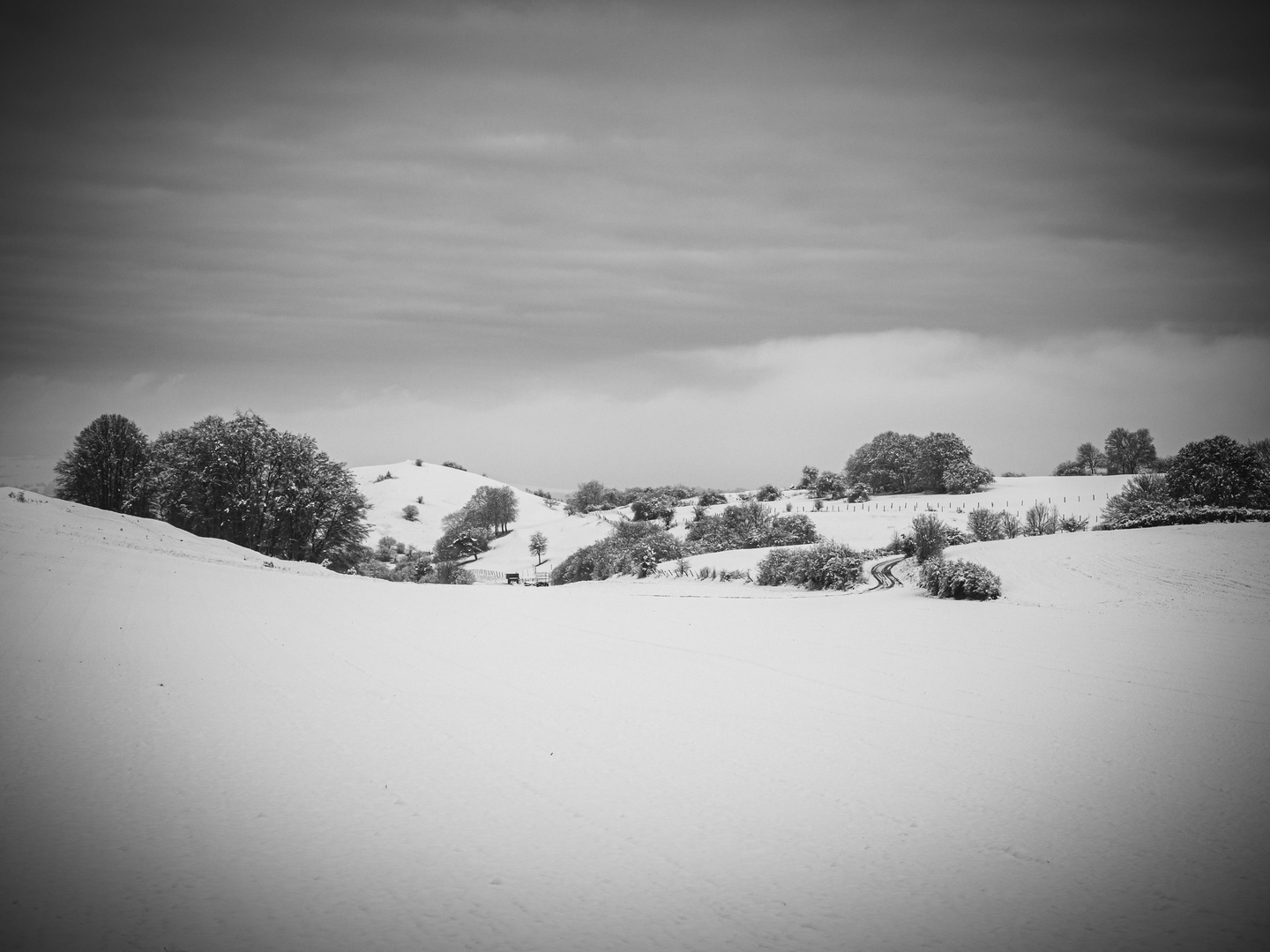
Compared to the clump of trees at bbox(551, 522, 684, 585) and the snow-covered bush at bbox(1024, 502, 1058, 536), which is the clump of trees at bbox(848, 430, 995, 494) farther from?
the clump of trees at bbox(551, 522, 684, 585)

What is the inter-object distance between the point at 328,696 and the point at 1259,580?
21502mm

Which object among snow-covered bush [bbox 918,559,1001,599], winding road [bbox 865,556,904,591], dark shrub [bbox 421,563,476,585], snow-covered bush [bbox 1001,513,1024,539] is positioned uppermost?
snow-covered bush [bbox 1001,513,1024,539]

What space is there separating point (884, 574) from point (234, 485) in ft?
114

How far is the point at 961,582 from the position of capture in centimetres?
1892

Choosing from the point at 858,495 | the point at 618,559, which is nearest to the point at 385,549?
the point at 618,559

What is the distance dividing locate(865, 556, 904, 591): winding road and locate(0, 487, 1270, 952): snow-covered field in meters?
10.6

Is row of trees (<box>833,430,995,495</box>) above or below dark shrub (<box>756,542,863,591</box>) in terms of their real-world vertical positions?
above

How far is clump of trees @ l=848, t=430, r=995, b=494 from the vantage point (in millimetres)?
72438

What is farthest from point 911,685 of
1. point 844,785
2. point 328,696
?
point 328,696

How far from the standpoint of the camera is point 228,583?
59.3 feet

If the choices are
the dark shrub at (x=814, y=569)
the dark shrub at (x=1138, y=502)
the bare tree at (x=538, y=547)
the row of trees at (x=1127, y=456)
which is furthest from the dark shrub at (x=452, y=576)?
the row of trees at (x=1127, y=456)

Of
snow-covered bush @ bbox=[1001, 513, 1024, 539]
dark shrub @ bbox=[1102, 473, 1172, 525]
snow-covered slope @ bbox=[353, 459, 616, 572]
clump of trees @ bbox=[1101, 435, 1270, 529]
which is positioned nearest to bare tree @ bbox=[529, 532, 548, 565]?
snow-covered slope @ bbox=[353, 459, 616, 572]

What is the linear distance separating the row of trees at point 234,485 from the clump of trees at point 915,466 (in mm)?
51629

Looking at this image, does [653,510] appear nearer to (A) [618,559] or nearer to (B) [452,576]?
(B) [452,576]
